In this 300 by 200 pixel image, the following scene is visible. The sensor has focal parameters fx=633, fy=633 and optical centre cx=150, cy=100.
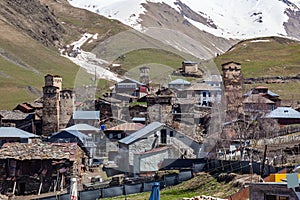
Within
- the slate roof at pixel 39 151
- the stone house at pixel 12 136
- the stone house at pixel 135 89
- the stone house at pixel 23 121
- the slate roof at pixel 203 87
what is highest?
the stone house at pixel 135 89

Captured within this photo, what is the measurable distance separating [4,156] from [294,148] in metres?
15.2

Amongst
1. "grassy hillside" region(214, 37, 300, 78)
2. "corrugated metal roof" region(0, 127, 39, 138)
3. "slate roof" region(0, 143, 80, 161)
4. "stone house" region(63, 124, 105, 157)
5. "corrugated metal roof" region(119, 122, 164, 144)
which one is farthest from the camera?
"grassy hillside" region(214, 37, 300, 78)

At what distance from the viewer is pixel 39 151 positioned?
3375 centimetres

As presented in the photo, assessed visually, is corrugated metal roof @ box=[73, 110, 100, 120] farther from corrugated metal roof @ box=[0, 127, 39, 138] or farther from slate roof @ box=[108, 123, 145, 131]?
slate roof @ box=[108, 123, 145, 131]

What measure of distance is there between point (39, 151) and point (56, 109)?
17.9 metres

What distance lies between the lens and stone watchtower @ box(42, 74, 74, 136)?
5128cm

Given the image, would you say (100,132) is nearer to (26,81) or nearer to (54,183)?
(54,183)

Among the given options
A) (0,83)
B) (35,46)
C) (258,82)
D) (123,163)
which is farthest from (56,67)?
(123,163)

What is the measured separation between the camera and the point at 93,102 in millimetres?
52875

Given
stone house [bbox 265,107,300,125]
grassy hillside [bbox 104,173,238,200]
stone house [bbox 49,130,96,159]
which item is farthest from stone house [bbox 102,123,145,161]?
grassy hillside [bbox 104,173,238,200]

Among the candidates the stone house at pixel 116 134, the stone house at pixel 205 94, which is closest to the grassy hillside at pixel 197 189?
the stone house at pixel 116 134

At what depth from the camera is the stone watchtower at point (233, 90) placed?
41.8 metres

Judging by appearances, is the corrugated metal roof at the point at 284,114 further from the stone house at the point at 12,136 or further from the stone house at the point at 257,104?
the stone house at the point at 12,136

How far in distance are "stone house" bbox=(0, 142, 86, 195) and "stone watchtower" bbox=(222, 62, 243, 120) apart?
1111cm
